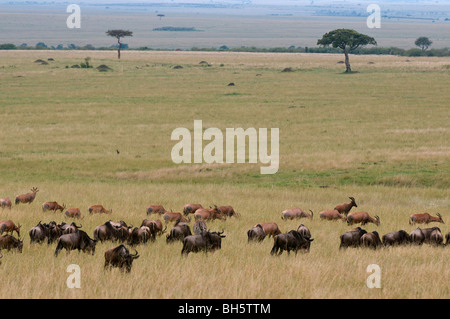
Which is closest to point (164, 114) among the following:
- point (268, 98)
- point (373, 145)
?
point (268, 98)

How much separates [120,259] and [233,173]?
62.1 ft

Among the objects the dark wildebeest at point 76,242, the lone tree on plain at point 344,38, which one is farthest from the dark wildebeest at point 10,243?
the lone tree on plain at point 344,38

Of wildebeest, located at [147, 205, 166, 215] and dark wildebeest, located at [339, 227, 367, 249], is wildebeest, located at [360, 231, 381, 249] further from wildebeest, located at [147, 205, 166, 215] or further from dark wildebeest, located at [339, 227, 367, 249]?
wildebeest, located at [147, 205, 166, 215]

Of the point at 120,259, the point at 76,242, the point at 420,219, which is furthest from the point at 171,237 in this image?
the point at 420,219

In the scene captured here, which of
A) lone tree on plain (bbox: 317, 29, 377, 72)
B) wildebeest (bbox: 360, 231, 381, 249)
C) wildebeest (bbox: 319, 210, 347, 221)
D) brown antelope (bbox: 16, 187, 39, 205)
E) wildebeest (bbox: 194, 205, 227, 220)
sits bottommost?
wildebeest (bbox: 319, 210, 347, 221)

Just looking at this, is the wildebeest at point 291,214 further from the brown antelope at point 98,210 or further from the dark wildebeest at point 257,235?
the brown antelope at point 98,210

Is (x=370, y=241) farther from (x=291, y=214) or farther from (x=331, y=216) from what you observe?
(x=331, y=216)

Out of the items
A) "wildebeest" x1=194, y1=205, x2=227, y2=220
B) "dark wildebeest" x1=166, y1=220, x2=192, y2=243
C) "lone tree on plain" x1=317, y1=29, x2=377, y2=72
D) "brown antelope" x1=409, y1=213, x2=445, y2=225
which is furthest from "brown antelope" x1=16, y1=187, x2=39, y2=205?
"lone tree on plain" x1=317, y1=29, x2=377, y2=72

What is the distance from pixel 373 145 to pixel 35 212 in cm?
2448

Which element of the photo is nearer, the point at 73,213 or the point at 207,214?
the point at 73,213

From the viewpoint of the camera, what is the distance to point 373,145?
122ft

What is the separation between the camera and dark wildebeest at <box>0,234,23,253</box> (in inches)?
459

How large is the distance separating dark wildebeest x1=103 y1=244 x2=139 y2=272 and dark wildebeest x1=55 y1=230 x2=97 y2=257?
1270 mm

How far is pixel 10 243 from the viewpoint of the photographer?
11.7m
